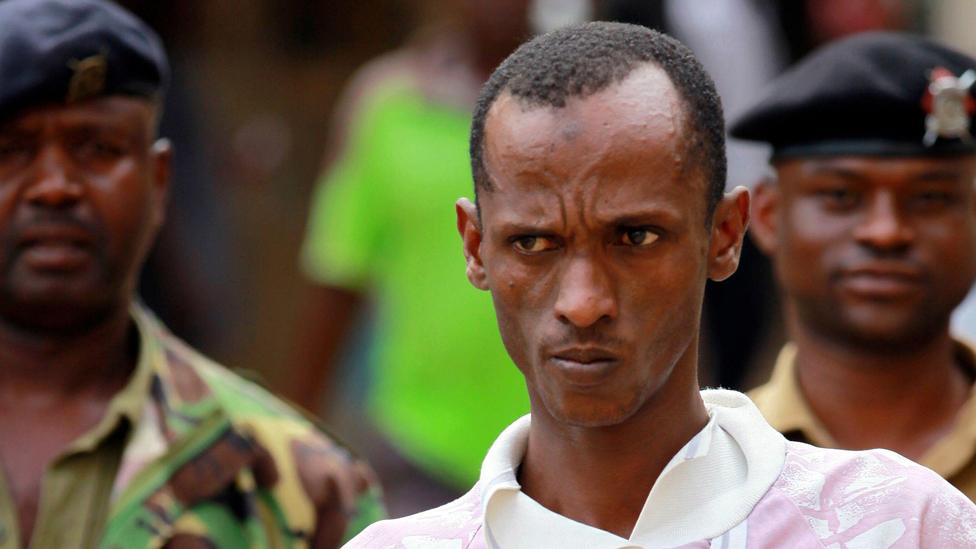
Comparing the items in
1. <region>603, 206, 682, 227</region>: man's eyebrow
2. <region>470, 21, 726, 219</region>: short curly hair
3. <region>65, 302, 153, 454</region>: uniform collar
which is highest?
<region>470, 21, 726, 219</region>: short curly hair

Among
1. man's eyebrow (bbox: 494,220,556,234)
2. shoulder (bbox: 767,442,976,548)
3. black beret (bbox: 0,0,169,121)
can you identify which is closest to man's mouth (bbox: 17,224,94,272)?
black beret (bbox: 0,0,169,121)

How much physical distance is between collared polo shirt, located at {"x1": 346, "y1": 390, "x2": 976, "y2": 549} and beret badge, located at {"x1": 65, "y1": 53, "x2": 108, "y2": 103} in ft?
6.64

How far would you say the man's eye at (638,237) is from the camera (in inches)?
137

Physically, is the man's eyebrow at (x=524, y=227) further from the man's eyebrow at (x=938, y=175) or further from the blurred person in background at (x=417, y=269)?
the blurred person in background at (x=417, y=269)

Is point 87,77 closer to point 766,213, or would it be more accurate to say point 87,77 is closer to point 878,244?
point 766,213

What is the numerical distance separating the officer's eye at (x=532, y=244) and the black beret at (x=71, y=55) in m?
2.05

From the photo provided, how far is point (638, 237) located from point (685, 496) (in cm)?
40

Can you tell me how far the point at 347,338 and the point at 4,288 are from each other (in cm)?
264

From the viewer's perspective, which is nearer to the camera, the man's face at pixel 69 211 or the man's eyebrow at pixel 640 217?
the man's eyebrow at pixel 640 217

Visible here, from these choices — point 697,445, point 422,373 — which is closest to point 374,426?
point 422,373

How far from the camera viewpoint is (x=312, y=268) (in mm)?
7676

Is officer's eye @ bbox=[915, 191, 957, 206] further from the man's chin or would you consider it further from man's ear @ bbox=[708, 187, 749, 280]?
the man's chin

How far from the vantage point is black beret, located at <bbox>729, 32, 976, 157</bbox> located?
5168mm

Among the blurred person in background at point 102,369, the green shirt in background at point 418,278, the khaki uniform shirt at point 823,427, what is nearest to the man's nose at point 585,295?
the khaki uniform shirt at point 823,427
